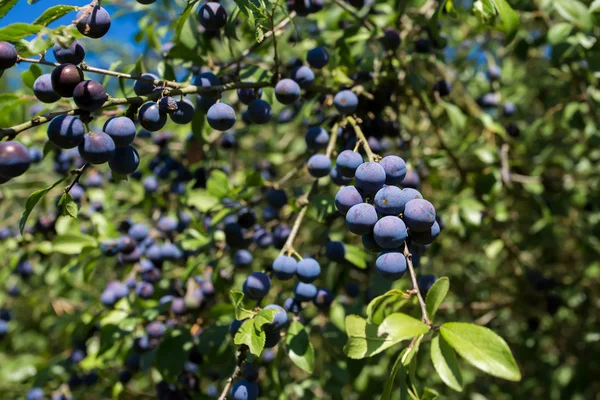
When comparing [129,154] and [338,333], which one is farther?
[338,333]

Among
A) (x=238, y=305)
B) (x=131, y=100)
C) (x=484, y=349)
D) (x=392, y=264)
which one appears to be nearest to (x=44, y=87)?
(x=131, y=100)

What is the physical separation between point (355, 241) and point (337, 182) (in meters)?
1.14

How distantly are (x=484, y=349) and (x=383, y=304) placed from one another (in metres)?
0.28

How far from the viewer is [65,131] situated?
107cm

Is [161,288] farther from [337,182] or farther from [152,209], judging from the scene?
[337,182]

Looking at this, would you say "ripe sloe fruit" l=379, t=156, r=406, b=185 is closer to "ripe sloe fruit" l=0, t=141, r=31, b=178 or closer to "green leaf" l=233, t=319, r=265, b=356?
"green leaf" l=233, t=319, r=265, b=356

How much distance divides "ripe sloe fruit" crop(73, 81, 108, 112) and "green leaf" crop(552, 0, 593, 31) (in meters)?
1.73

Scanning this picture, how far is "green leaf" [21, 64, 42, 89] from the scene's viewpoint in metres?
1.59

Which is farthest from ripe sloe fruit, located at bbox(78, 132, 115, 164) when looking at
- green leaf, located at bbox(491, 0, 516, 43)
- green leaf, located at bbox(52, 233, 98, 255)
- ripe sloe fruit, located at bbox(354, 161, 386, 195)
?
green leaf, located at bbox(491, 0, 516, 43)

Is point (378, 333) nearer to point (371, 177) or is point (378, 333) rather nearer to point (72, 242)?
point (371, 177)

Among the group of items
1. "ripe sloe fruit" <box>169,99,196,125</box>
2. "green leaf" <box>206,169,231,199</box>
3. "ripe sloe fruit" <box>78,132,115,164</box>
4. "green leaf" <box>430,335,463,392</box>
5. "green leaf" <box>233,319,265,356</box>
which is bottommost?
"green leaf" <box>206,169,231,199</box>

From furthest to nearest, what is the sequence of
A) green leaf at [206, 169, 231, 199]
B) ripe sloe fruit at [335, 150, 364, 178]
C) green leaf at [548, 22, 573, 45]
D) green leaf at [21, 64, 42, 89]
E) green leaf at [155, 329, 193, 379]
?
green leaf at [548, 22, 573, 45] → green leaf at [206, 169, 231, 199] → green leaf at [155, 329, 193, 379] → green leaf at [21, 64, 42, 89] → ripe sloe fruit at [335, 150, 364, 178]

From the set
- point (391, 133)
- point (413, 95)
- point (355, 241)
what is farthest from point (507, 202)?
point (391, 133)

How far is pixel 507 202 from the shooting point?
3051 mm
